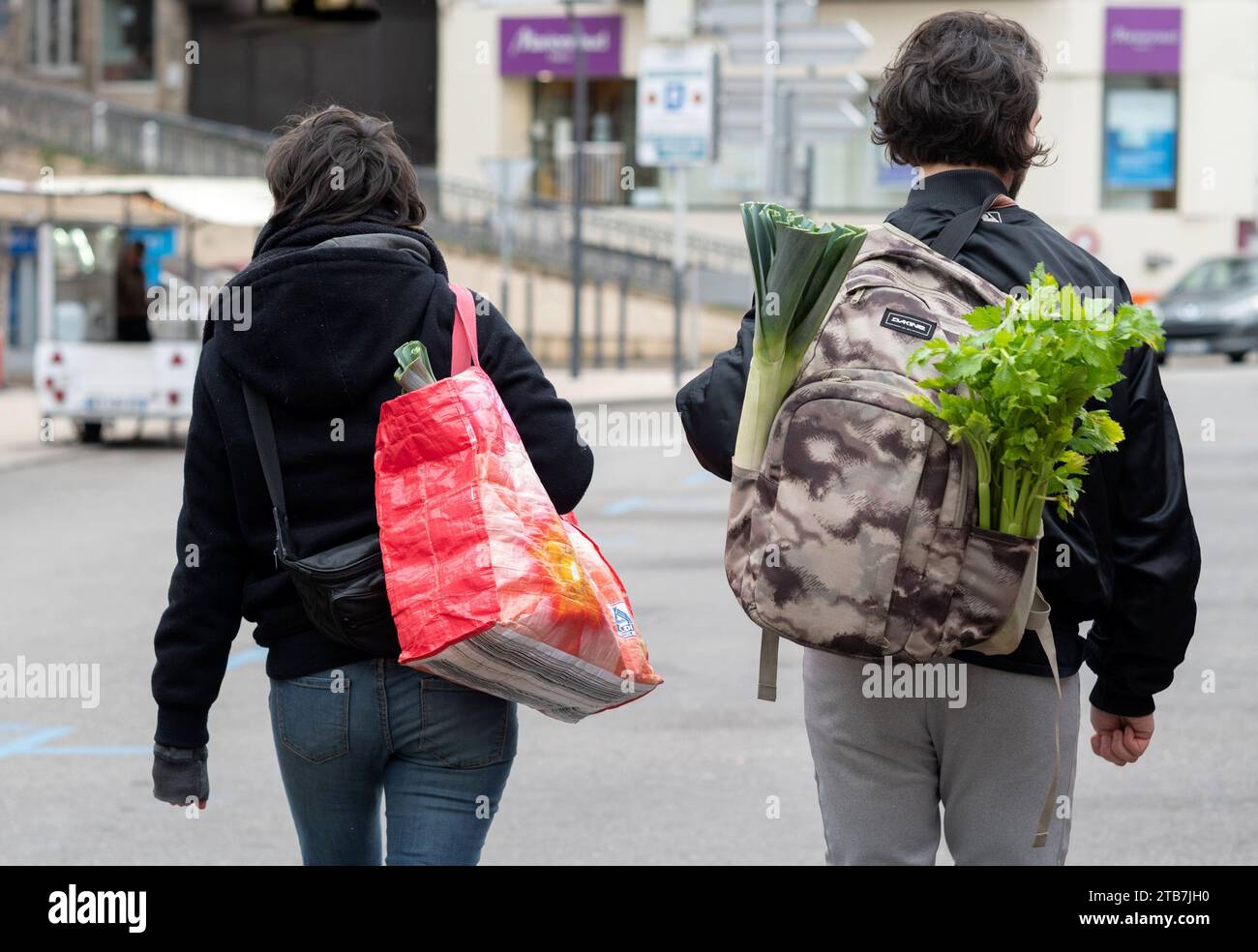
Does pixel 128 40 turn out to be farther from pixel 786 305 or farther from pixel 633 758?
pixel 786 305

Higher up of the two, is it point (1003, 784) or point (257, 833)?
point (1003, 784)

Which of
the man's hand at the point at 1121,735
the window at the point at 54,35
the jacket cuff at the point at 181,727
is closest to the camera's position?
the man's hand at the point at 1121,735

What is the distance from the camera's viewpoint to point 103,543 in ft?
37.1

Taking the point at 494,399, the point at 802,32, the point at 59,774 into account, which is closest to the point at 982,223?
the point at 494,399

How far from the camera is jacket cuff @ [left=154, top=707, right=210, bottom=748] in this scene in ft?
10.2

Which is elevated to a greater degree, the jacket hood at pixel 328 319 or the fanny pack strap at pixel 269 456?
the jacket hood at pixel 328 319

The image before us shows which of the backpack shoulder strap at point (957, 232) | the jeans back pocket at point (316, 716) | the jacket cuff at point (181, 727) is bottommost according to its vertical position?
the jacket cuff at point (181, 727)

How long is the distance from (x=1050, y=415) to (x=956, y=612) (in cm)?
30

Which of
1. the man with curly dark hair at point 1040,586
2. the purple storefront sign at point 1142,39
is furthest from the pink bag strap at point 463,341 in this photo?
the purple storefront sign at point 1142,39

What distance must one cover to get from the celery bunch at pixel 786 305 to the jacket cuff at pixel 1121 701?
743 mm

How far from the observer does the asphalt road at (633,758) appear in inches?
209

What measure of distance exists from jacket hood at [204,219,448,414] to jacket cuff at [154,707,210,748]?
0.58m

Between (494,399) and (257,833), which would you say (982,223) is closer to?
(494,399)
